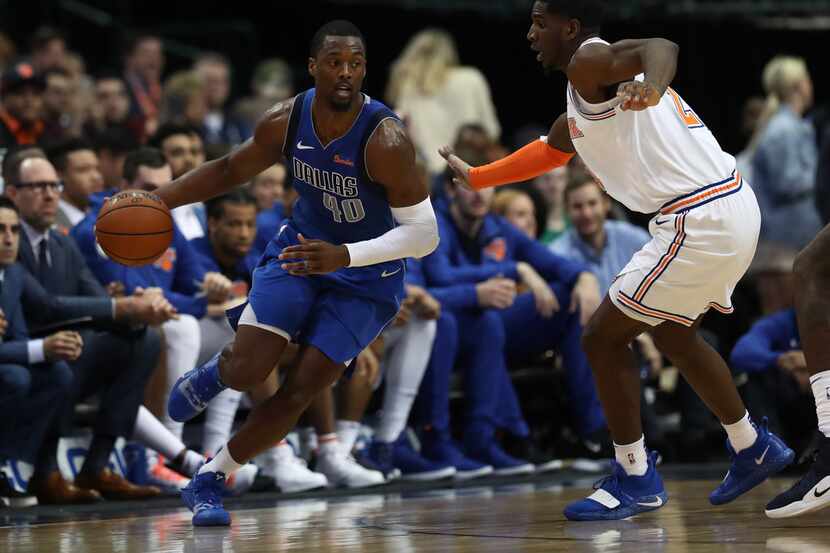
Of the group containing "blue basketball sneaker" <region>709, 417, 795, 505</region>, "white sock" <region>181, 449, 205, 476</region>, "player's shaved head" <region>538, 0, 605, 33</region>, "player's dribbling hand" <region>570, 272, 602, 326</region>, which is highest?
"player's shaved head" <region>538, 0, 605, 33</region>

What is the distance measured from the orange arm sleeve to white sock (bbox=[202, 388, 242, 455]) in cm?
211

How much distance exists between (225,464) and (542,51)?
197 cm

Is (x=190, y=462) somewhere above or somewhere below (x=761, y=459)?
above

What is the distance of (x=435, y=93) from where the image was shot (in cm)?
1125

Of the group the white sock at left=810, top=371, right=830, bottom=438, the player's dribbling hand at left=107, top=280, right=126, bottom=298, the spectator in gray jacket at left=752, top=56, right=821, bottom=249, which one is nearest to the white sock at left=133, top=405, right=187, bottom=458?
the player's dribbling hand at left=107, top=280, right=126, bottom=298

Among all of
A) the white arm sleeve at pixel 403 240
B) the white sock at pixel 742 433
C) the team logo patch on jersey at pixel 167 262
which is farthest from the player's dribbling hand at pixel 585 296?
the white arm sleeve at pixel 403 240

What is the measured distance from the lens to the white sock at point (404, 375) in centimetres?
799

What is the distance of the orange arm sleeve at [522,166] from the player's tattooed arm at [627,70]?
675 millimetres

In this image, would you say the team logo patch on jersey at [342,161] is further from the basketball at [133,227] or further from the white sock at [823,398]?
the white sock at [823,398]

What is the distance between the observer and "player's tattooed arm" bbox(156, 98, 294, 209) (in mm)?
5637

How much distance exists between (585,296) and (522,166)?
8.70ft

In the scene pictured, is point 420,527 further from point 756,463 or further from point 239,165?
point 239,165

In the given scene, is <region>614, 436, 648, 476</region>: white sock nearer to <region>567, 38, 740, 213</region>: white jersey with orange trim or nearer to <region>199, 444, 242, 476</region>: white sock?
<region>567, 38, 740, 213</region>: white jersey with orange trim

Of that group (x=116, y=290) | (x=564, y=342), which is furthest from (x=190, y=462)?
(x=564, y=342)
